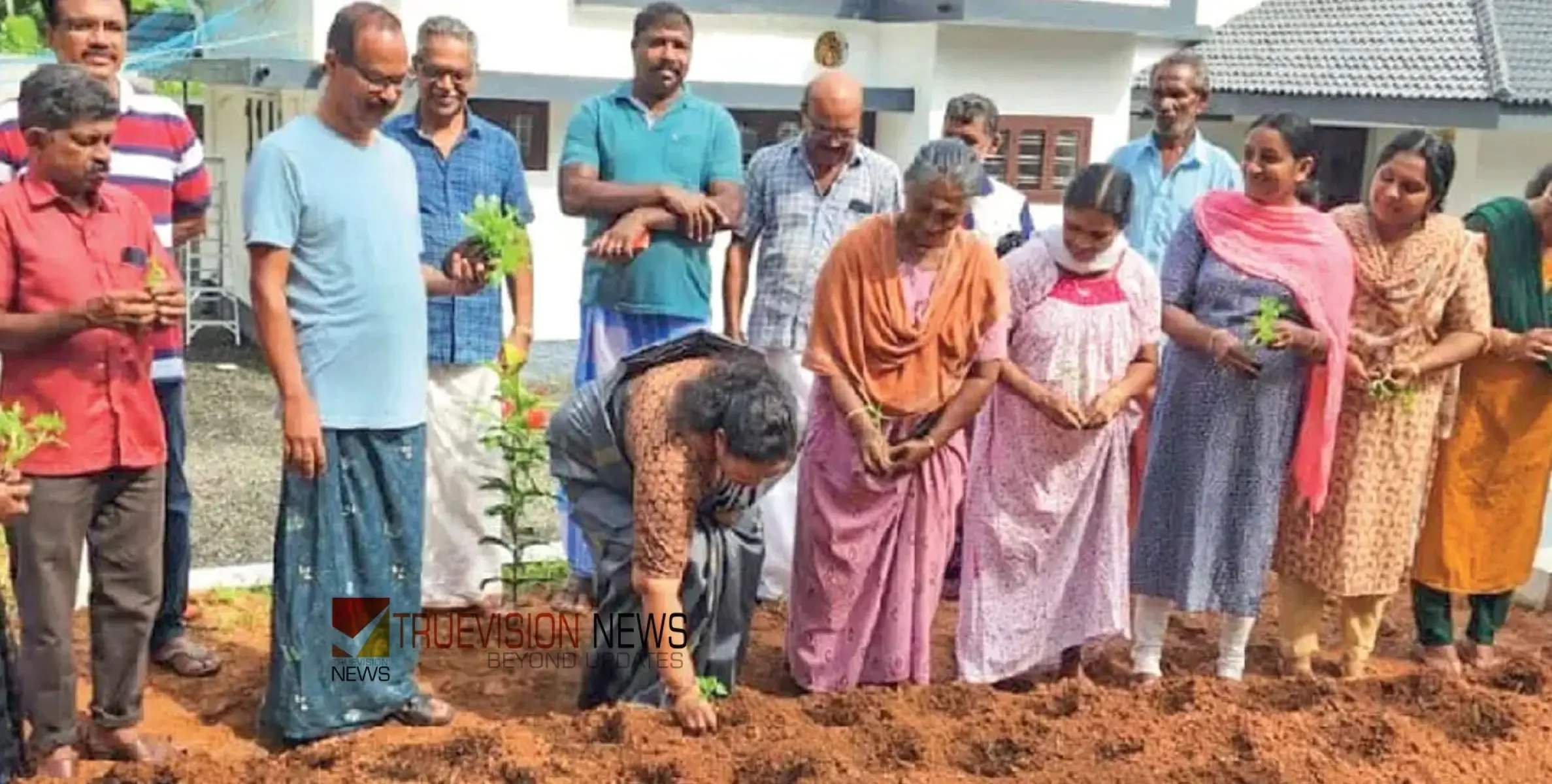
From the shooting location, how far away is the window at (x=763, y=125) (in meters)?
11.6

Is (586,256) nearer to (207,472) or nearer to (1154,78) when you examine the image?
(1154,78)

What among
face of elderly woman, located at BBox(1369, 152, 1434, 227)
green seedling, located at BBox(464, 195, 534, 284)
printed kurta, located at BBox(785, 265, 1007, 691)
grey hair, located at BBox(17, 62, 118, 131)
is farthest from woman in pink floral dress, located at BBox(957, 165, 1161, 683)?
grey hair, located at BBox(17, 62, 118, 131)

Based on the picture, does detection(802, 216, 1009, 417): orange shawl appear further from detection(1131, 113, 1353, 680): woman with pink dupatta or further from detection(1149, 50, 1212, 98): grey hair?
detection(1149, 50, 1212, 98): grey hair

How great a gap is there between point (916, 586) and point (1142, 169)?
189 cm

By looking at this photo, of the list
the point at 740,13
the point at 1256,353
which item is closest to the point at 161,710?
the point at 1256,353

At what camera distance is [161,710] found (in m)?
3.88

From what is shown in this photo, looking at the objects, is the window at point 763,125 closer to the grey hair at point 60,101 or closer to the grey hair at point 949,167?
the grey hair at point 949,167

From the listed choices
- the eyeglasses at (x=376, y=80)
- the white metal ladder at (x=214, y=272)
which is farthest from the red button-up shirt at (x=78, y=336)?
the white metal ladder at (x=214, y=272)

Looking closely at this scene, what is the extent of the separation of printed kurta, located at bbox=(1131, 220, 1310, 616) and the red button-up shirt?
2.62m

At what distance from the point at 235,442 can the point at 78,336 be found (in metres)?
5.21

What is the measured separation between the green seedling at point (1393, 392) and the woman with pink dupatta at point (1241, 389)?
4.2 inches

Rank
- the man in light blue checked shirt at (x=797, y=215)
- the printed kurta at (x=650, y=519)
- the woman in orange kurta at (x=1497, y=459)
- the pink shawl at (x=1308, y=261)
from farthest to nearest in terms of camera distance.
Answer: the man in light blue checked shirt at (x=797, y=215)
the woman in orange kurta at (x=1497, y=459)
the pink shawl at (x=1308, y=261)
the printed kurta at (x=650, y=519)

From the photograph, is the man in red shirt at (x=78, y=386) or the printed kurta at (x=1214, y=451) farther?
the printed kurta at (x=1214, y=451)

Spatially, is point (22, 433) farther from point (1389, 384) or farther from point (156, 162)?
point (1389, 384)
